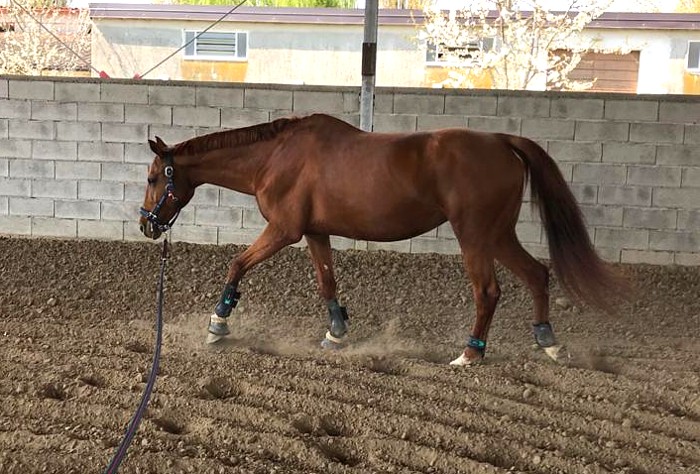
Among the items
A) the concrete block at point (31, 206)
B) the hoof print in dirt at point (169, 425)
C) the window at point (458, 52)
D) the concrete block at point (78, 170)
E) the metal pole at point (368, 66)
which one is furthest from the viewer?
the window at point (458, 52)

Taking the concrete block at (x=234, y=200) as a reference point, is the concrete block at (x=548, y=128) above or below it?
above

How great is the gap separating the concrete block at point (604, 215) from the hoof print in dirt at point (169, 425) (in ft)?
14.0

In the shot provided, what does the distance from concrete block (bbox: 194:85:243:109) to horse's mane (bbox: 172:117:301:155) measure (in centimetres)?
219

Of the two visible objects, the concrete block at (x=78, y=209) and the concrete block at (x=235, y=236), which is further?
the concrete block at (x=78, y=209)

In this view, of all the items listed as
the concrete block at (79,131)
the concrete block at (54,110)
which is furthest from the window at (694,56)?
the concrete block at (54,110)

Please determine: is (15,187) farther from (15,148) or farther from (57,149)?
(57,149)

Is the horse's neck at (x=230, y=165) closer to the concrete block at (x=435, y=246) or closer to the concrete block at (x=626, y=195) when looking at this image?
the concrete block at (x=435, y=246)

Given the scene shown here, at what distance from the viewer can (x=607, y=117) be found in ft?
20.1

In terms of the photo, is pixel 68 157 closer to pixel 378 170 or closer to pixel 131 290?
pixel 131 290

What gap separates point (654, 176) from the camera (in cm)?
612

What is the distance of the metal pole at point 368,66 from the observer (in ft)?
20.5

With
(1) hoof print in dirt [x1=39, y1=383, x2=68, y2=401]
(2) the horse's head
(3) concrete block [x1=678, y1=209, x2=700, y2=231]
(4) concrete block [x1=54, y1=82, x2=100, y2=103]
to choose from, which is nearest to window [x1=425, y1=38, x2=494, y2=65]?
(3) concrete block [x1=678, y1=209, x2=700, y2=231]

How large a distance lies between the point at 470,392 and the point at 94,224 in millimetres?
4510

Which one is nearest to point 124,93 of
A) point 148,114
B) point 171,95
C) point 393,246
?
point 148,114
